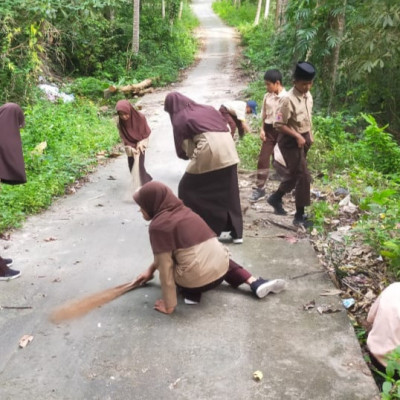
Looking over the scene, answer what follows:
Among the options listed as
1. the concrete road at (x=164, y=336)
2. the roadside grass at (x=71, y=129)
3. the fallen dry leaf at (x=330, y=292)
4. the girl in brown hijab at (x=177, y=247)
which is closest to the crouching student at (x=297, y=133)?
the concrete road at (x=164, y=336)

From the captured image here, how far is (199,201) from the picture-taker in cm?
495

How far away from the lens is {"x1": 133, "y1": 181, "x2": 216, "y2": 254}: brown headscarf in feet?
12.6

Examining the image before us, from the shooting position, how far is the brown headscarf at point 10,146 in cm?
464

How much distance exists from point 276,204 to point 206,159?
1.93 metres

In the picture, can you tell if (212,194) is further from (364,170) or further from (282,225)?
(364,170)

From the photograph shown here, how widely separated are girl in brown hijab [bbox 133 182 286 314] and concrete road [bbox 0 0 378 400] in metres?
0.28

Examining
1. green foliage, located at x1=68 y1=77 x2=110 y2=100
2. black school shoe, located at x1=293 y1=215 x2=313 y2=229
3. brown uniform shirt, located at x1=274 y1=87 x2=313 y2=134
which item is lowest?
green foliage, located at x1=68 y1=77 x2=110 y2=100

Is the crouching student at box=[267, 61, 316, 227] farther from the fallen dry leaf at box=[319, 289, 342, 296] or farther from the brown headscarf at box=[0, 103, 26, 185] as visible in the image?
the brown headscarf at box=[0, 103, 26, 185]

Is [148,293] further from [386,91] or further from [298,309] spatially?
[386,91]

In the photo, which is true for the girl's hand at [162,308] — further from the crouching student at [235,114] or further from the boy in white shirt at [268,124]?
the boy in white shirt at [268,124]

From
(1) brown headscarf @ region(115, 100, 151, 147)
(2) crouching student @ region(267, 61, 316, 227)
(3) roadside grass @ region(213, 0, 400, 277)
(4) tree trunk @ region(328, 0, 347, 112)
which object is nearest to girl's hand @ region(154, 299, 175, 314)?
(3) roadside grass @ region(213, 0, 400, 277)

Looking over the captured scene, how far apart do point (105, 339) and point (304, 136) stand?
326 cm

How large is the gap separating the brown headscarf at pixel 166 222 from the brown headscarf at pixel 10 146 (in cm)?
156

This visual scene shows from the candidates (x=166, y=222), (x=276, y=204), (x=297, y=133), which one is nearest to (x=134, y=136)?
(x=276, y=204)
